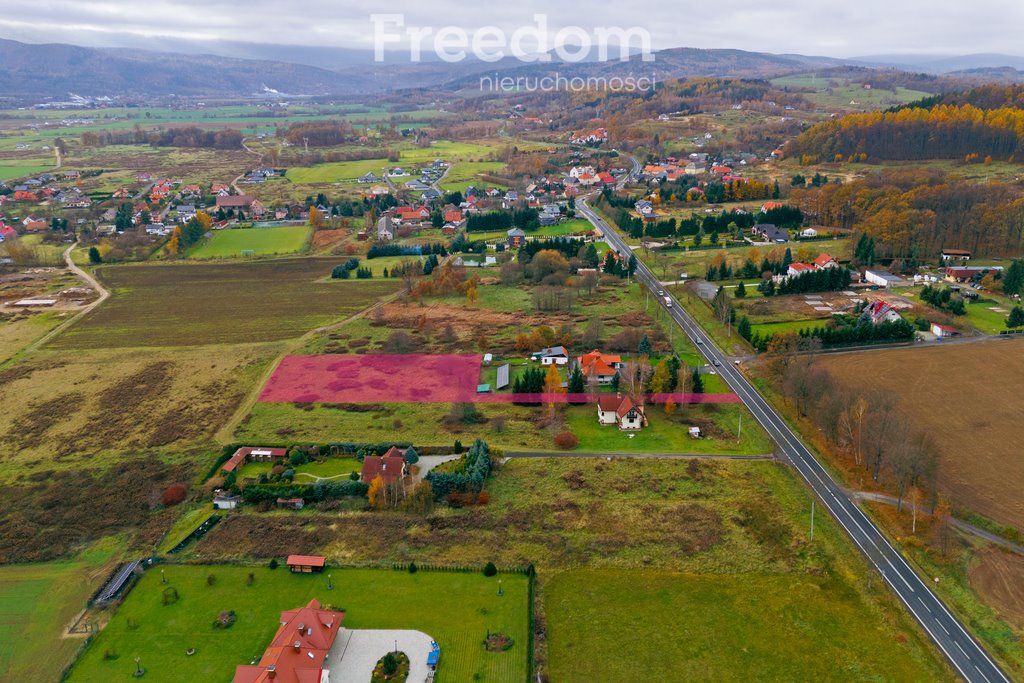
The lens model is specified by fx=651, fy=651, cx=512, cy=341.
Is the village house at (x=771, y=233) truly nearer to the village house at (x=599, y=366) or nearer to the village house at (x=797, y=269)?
the village house at (x=797, y=269)

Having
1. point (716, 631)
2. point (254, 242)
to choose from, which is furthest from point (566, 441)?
point (254, 242)

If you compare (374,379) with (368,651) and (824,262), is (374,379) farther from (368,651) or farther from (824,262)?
(824,262)

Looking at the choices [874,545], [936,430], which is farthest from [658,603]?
[936,430]

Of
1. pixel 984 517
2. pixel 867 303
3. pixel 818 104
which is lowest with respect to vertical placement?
pixel 984 517

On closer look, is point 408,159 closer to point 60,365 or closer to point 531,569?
point 60,365

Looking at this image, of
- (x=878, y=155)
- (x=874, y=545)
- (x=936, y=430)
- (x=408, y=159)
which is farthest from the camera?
(x=408, y=159)

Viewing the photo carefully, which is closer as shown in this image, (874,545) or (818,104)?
(874,545)

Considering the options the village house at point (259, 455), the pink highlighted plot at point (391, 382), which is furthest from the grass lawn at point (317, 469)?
the pink highlighted plot at point (391, 382)
